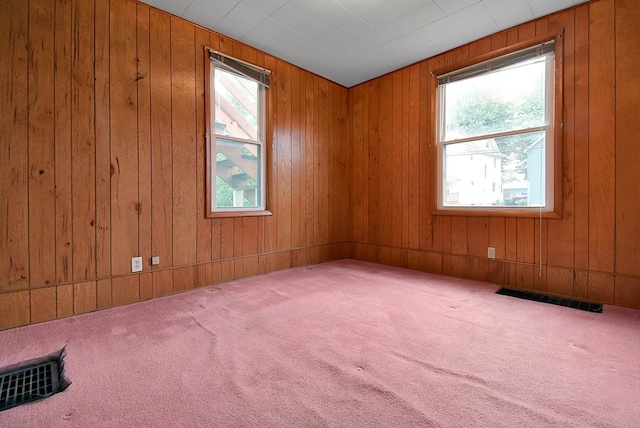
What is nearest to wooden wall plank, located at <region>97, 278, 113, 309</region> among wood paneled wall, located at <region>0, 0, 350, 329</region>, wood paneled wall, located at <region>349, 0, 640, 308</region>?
wood paneled wall, located at <region>0, 0, 350, 329</region>

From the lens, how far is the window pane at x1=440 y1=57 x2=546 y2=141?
2734 mm

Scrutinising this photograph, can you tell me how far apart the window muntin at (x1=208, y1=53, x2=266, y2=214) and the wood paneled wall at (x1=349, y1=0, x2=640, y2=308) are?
184cm

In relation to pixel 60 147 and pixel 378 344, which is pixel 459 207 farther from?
pixel 60 147

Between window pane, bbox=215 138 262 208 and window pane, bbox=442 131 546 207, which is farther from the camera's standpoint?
window pane, bbox=215 138 262 208

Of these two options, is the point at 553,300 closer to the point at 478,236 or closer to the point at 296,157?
the point at 478,236

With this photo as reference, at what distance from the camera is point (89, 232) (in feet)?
7.34

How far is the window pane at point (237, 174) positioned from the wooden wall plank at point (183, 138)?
0.29m

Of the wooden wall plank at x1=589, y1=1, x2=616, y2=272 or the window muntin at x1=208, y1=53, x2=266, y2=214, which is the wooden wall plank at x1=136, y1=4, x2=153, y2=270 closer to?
the window muntin at x1=208, y1=53, x2=266, y2=214

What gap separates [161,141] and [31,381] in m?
1.90


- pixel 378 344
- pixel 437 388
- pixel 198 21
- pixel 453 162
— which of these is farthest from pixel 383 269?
pixel 198 21

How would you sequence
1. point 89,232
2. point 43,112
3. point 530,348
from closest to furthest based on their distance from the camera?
1. point 530,348
2. point 43,112
3. point 89,232

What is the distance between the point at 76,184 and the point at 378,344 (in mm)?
2473

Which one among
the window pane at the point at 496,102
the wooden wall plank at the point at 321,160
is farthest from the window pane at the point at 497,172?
the wooden wall plank at the point at 321,160

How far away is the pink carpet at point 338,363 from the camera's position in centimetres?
117
